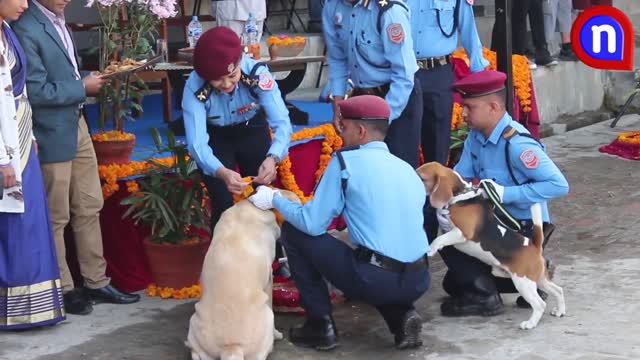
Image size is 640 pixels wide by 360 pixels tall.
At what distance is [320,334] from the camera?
5.29 m

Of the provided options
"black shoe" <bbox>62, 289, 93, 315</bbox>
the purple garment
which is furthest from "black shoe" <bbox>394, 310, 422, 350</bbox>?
the purple garment

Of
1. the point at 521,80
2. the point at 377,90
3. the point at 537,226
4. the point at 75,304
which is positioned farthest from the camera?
the point at 521,80

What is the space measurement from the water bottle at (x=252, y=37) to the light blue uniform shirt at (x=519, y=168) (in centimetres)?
238

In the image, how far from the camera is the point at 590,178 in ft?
30.1

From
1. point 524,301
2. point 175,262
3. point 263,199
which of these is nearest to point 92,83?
point 175,262

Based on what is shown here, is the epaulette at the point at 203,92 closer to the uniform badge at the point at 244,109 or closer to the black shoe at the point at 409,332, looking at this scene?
the uniform badge at the point at 244,109

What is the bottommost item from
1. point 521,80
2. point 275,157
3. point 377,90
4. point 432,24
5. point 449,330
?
point 449,330

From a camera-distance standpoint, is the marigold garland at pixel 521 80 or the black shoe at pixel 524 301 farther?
the marigold garland at pixel 521 80

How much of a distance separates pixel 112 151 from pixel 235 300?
5.61ft

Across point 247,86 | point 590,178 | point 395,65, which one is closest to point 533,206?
point 395,65

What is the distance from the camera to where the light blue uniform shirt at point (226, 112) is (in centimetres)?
563

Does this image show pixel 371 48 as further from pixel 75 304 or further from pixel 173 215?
pixel 75 304

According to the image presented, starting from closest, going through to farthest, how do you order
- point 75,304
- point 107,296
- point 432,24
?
point 75,304 < point 107,296 < point 432,24

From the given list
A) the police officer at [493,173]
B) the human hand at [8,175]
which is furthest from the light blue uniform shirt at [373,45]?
the human hand at [8,175]
